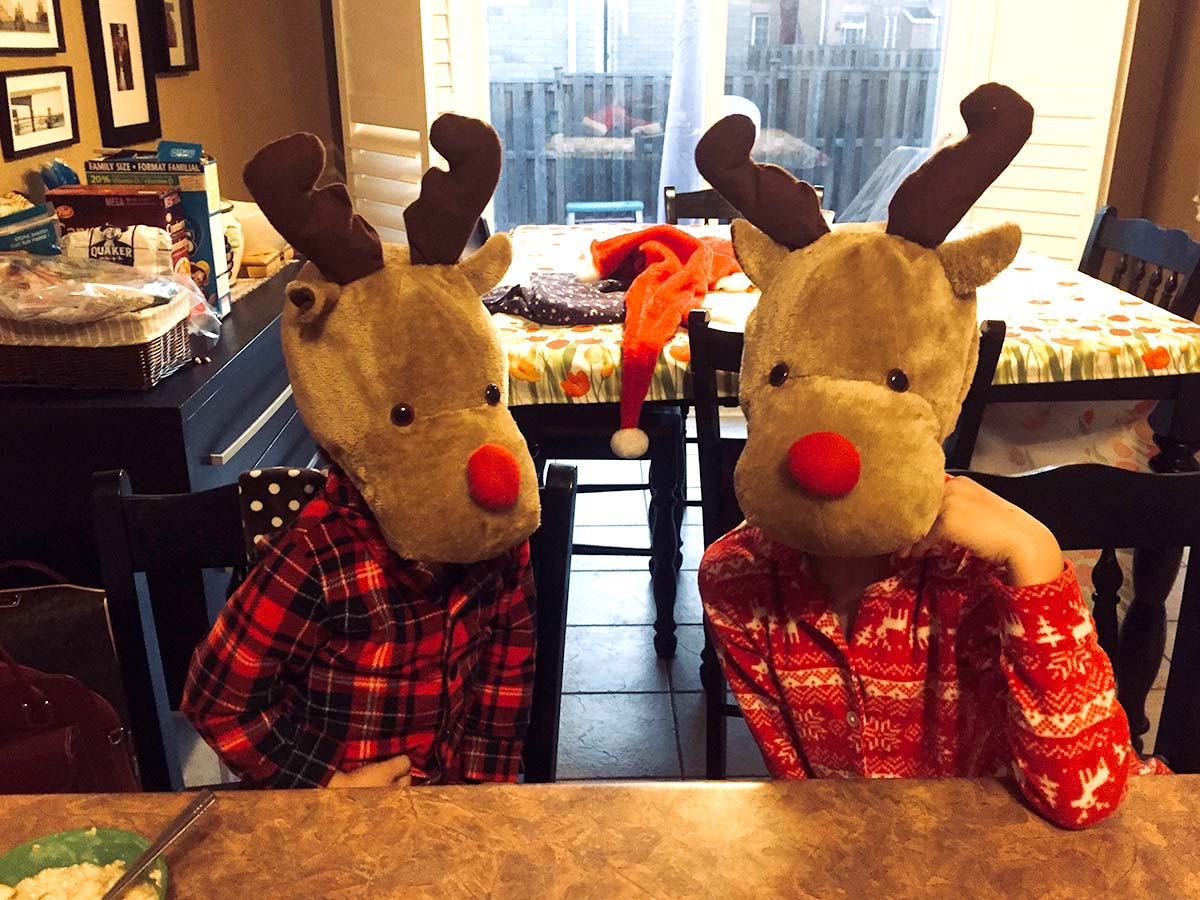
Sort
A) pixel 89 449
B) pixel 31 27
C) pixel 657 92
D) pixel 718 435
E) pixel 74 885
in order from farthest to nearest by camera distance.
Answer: pixel 657 92 → pixel 31 27 → pixel 89 449 → pixel 718 435 → pixel 74 885

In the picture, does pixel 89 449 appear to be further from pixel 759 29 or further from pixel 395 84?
pixel 759 29

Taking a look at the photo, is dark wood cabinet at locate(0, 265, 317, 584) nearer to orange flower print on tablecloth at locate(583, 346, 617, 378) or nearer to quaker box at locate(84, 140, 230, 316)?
quaker box at locate(84, 140, 230, 316)

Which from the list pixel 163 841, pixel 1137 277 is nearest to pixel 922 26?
pixel 1137 277

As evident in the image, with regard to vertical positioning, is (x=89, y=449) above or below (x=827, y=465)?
below

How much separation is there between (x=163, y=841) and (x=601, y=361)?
41.9 inches

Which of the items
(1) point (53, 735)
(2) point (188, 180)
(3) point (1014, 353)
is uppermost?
(2) point (188, 180)

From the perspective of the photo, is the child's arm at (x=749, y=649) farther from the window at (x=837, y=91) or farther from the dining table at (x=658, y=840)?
the window at (x=837, y=91)

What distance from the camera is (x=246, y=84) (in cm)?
304

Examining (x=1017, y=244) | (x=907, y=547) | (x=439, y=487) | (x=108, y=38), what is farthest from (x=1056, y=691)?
(x=108, y=38)

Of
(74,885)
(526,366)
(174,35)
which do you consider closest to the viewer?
(74,885)

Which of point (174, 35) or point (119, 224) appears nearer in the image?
point (119, 224)

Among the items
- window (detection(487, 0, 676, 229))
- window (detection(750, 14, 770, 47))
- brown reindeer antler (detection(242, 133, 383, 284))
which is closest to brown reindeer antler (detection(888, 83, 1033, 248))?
brown reindeer antler (detection(242, 133, 383, 284))

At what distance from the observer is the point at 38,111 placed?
1.87m

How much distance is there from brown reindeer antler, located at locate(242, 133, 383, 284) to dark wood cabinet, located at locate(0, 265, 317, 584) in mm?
802
